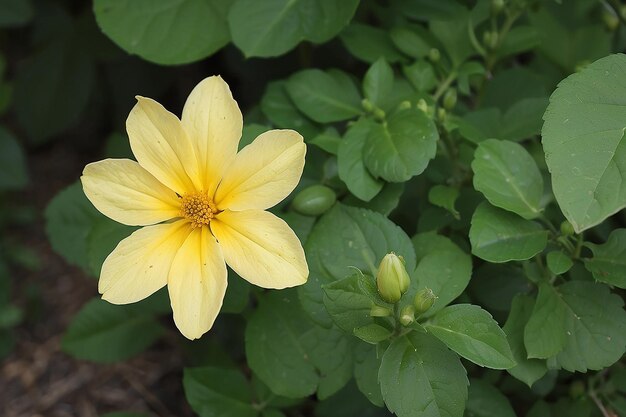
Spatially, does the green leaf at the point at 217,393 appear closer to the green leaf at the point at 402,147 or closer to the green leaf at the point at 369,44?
the green leaf at the point at 402,147

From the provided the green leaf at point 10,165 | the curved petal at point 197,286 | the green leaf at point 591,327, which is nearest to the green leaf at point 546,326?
the green leaf at point 591,327

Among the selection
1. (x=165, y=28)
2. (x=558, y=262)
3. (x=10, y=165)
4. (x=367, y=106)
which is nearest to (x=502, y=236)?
(x=558, y=262)

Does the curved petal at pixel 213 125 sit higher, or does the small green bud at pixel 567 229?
the curved petal at pixel 213 125

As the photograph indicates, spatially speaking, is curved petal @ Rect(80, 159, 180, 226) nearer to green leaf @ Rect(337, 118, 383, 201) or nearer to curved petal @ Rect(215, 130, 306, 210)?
curved petal @ Rect(215, 130, 306, 210)

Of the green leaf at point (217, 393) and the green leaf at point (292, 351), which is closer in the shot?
the green leaf at point (292, 351)

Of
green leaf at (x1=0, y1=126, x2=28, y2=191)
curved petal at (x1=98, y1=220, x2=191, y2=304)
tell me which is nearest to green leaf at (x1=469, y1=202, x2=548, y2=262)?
curved petal at (x1=98, y1=220, x2=191, y2=304)
